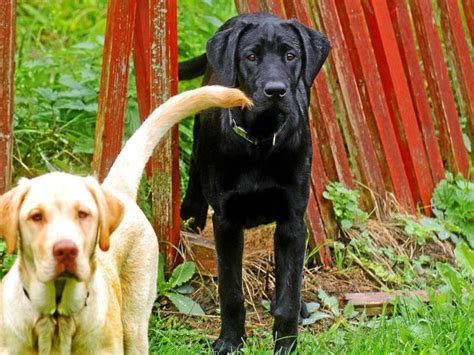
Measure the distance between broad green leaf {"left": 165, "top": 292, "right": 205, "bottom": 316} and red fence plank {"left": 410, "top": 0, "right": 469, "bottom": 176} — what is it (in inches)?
95.1

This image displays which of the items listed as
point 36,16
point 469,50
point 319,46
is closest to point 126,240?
point 319,46

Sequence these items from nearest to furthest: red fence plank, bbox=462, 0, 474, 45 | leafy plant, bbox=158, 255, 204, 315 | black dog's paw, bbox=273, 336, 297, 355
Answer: black dog's paw, bbox=273, 336, 297, 355
leafy plant, bbox=158, 255, 204, 315
red fence plank, bbox=462, 0, 474, 45

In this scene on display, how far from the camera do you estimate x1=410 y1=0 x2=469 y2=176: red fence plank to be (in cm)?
764

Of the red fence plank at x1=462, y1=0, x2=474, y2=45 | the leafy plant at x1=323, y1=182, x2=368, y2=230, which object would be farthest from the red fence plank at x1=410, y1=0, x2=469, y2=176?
the leafy plant at x1=323, y1=182, x2=368, y2=230

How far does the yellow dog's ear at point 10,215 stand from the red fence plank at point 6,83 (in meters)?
1.50

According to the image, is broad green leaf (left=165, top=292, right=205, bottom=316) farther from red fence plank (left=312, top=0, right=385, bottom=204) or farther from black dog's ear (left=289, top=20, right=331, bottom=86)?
red fence plank (left=312, top=0, right=385, bottom=204)

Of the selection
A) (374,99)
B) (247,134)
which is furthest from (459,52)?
(247,134)

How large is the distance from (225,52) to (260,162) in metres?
0.58

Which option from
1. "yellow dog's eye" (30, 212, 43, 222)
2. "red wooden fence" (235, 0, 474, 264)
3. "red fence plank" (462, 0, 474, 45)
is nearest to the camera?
"yellow dog's eye" (30, 212, 43, 222)

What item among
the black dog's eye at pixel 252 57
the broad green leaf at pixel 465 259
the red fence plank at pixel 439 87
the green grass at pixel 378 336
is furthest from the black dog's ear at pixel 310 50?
the red fence plank at pixel 439 87

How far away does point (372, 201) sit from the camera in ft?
23.7

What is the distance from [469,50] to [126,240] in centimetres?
415

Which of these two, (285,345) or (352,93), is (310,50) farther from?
(285,345)

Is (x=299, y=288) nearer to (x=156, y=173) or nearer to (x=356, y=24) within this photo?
(x=156, y=173)
